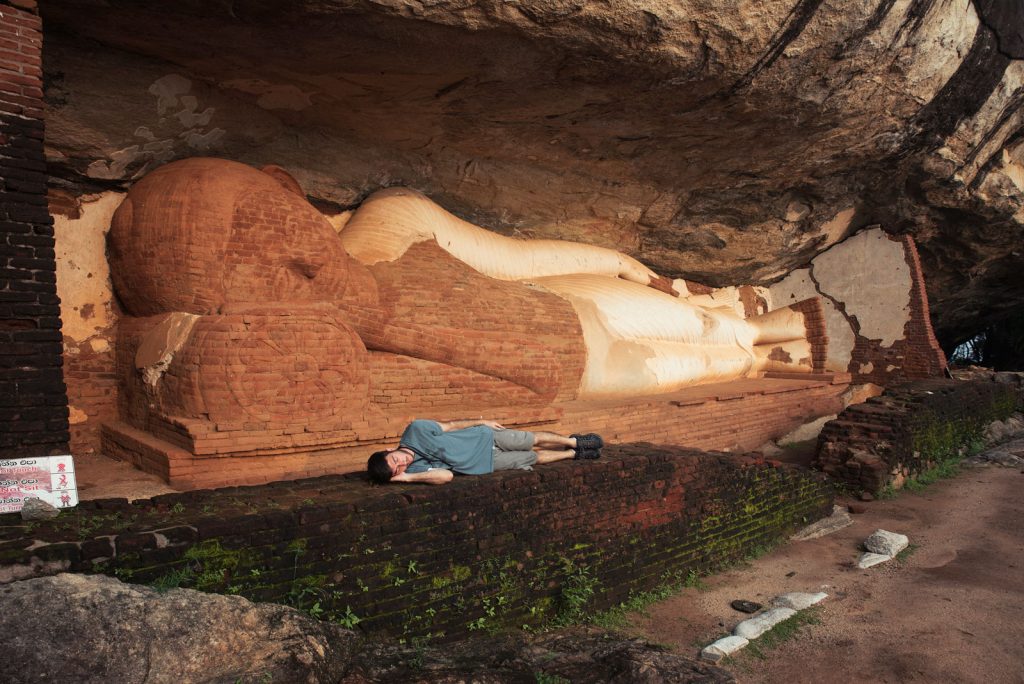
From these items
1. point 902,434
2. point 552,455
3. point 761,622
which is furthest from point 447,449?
point 902,434

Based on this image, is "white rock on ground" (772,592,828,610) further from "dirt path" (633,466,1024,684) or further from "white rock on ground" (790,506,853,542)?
"white rock on ground" (790,506,853,542)

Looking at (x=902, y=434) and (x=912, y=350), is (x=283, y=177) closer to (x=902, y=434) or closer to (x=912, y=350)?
(x=902, y=434)

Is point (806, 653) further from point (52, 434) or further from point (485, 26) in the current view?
point (485, 26)

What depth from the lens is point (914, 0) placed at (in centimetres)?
662

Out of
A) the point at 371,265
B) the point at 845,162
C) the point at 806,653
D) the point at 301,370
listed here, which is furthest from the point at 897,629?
the point at 845,162

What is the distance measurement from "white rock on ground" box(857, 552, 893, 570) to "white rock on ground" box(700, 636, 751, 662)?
180 centimetres

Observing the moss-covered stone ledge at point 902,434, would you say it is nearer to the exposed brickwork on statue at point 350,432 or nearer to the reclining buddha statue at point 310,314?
the exposed brickwork on statue at point 350,432

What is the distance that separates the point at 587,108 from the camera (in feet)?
22.2

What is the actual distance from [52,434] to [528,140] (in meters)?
5.31

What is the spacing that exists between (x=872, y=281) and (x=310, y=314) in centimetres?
1006

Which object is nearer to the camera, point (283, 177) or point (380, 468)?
point (380, 468)

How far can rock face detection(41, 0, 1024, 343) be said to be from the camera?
197 inches

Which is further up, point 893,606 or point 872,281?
point 872,281

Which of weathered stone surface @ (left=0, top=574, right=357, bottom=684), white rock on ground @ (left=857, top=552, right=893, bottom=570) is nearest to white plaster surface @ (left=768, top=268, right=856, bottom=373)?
white rock on ground @ (left=857, top=552, right=893, bottom=570)
